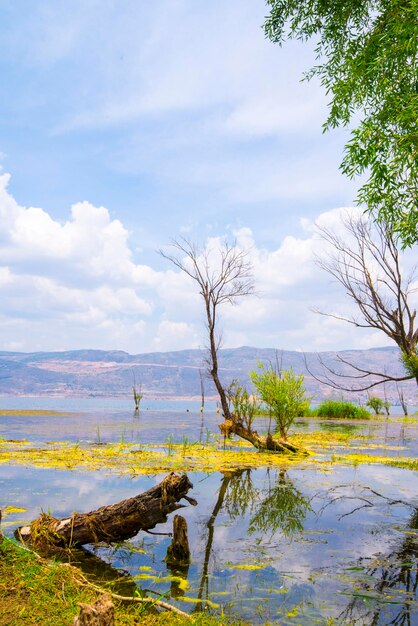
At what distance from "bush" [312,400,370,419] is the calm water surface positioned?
27664 millimetres

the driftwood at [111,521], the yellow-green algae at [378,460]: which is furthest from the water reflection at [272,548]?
the yellow-green algae at [378,460]

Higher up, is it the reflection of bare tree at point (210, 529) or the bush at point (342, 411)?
the reflection of bare tree at point (210, 529)

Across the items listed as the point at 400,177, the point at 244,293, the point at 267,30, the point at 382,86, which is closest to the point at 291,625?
the point at 400,177

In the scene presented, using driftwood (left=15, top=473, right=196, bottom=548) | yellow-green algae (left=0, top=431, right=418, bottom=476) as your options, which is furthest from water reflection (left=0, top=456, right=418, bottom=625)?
yellow-green algae (left=0, top=431, right=418, bottom=476)

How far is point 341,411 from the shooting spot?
38.4m

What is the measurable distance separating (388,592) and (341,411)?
3510cm

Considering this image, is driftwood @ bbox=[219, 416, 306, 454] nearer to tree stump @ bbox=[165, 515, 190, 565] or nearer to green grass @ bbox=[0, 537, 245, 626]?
tree stump @ bbox=[165, 515, 190, 565]

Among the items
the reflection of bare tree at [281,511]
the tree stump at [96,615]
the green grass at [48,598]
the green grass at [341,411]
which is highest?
the tree stump at [96,615]

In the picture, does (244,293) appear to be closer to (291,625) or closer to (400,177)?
(400,177)

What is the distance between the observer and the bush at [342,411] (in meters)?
37.9

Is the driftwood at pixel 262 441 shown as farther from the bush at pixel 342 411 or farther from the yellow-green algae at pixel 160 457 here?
the bush at pixel 342 411

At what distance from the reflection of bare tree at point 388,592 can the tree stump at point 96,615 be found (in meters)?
2.21

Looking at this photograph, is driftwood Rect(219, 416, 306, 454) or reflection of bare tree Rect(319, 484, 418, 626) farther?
driftwood Rect(219, 416, 306, 454)

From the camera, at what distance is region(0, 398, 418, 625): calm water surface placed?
4574 millimetres
